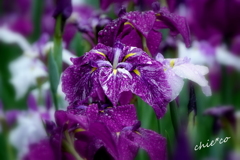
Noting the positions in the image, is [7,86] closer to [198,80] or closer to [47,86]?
[47,86]

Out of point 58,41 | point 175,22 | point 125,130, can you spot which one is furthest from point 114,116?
point 58,41

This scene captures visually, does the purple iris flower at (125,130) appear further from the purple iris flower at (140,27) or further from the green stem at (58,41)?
the green stem at (58,41)

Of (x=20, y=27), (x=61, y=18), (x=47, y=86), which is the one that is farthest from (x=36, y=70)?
(x=20, y=27)

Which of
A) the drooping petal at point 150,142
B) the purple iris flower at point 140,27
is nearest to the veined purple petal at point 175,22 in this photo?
the purple iris flower at point 140,27

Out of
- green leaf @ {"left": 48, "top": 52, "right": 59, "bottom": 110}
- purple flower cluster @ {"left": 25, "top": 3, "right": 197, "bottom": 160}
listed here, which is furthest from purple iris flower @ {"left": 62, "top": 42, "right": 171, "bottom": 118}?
green leaf @ {"left": 48, "top": 52, "right": 59, "bottom": 110}

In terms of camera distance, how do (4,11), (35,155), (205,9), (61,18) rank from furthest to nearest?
(4,11) → (205,9) → (61,18) → (35,155)

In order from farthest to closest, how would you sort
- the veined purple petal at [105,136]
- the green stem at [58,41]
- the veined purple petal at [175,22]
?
the green stem at [58,41]
the veined purple petal at [175,22]
the veined purple petal at [105,136]
